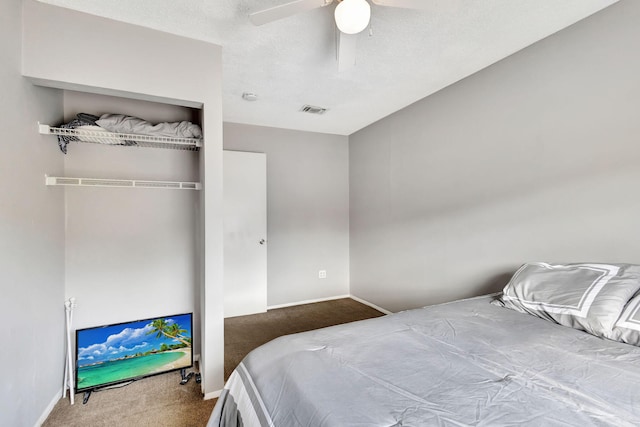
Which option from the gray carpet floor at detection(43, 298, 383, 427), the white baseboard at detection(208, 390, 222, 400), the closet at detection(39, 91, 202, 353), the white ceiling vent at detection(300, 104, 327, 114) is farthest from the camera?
the white ceiling vent at detection(300, 104, 327, 114)

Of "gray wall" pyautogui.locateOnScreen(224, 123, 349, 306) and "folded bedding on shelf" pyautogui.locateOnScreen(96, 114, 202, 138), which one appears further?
"gray wall" pyautogui.locateOnScreen(224, 123, 349, 306)

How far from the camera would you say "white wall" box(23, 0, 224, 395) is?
1.68m

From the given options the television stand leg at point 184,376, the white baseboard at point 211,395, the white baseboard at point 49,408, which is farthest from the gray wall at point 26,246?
the white baseboard at point 211,395

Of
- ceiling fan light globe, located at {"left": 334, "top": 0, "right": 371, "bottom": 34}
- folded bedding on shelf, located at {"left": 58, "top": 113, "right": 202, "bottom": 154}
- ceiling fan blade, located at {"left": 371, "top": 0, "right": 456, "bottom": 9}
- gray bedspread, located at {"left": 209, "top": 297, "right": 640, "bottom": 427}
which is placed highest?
ceiling fan blade, located at {"left": 371, "top": 0, "right": 456, "bottom": 9}

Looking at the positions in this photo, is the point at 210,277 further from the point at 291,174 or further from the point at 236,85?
the point at 291,174

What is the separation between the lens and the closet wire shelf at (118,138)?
1834 mm

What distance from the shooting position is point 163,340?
2256 millimetres

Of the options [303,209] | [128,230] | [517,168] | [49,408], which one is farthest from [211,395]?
[517,168]

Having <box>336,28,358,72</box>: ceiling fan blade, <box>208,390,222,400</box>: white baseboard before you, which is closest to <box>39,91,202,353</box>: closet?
<box>208,390,222,400</box>: white baseboard

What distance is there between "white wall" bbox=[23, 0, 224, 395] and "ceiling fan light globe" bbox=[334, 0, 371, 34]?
109 centimetres

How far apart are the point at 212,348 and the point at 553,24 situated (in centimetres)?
320

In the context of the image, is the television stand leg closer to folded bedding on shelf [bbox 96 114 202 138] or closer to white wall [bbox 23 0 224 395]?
white wall [bbox 23 0 224 395]

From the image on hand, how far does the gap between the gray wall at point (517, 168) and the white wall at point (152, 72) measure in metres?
2.11

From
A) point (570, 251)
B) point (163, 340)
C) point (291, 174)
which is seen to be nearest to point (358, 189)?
point (291, 174)
